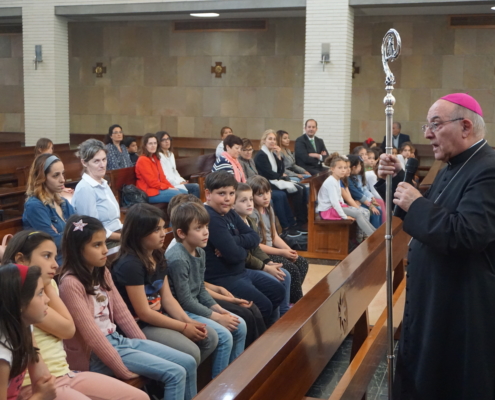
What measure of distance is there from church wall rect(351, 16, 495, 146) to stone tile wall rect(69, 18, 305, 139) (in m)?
1.32

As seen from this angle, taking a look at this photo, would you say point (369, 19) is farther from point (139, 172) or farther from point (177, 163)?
point (139, 172)

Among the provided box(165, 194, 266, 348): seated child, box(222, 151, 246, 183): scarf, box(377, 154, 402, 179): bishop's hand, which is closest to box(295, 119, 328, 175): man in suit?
box(222, 151, 246, 183): scarf

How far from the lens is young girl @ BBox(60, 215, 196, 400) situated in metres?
2.94

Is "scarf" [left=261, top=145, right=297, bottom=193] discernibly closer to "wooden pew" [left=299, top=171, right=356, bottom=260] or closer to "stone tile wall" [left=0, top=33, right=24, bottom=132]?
"wooden pew" [left=299, top=171, right=356, bottom=260]

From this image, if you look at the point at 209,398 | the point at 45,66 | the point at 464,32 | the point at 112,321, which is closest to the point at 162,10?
the point at 45,66

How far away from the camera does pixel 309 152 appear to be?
32.8 feet

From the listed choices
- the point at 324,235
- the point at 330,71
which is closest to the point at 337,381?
the point at 324,235

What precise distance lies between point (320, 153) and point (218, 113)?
504cm

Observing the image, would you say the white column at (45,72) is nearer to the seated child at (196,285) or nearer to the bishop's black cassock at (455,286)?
the seated child at (196,285)

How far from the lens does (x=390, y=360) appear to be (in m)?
2.80

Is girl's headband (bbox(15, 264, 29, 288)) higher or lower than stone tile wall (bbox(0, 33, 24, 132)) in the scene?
lower

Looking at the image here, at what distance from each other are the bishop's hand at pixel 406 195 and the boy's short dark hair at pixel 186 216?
143 cm

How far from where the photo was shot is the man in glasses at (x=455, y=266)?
2381 millimetres

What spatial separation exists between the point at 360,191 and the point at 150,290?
477 cm
